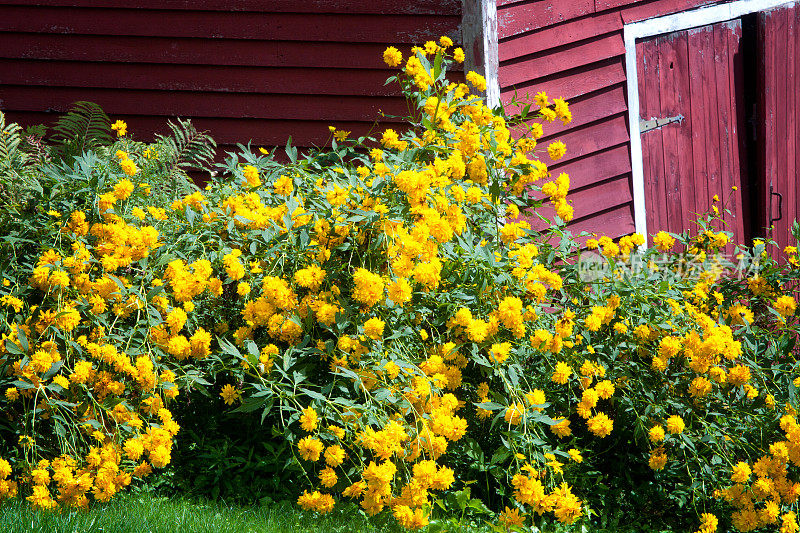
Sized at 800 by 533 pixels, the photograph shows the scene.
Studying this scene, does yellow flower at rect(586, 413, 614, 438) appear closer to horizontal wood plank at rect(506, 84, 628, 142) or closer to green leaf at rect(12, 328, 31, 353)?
green leaf at rect(12, 328, 31, 353)

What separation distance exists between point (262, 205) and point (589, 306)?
132 cm

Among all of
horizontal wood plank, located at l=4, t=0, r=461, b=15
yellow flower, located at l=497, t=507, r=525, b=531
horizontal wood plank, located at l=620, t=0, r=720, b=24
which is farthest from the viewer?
horizontal wood plank, located at l=620, t=0, r=720, b=24

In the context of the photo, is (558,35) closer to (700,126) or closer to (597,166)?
(597,166)

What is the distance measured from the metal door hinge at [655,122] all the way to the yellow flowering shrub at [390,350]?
7.13 feet

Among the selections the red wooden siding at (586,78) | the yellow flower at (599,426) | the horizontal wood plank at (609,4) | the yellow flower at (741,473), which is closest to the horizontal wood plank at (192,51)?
the red wooden siding at (586,78)

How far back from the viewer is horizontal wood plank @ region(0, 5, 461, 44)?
445 centimetres

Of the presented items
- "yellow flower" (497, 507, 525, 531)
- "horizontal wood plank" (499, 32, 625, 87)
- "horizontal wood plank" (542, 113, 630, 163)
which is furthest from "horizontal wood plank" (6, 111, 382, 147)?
"yellow flower" (497, 507, 525, 531)

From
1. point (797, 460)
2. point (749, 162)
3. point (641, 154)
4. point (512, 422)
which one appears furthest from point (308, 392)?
point (749, 162)

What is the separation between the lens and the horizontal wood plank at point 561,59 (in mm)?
4469

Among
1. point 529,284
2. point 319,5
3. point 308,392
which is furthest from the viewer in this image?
point 319,5

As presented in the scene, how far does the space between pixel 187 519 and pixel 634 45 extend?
4.04m

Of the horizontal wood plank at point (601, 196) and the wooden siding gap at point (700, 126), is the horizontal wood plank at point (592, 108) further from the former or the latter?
the wooden siding gap at point (700, 126)

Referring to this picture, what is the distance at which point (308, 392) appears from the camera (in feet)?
7.99

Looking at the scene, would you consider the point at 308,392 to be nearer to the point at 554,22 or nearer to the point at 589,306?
the point at 589,306
